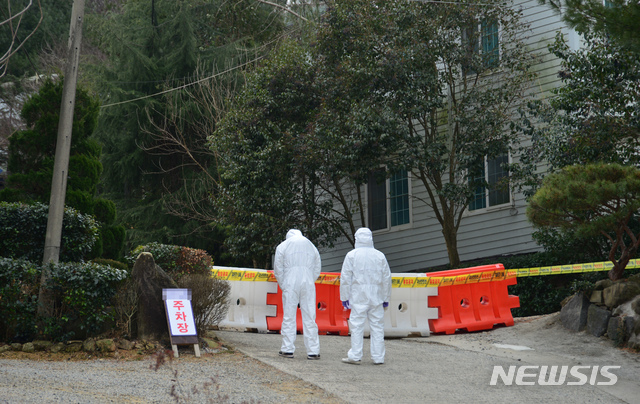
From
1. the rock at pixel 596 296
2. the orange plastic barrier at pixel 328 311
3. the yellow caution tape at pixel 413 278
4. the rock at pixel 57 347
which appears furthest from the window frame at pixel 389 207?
the rock at pixel 57 347

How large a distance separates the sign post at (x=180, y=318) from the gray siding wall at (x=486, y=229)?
31.2ft

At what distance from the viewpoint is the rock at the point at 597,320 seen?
1034cm

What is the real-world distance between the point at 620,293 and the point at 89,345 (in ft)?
24.3

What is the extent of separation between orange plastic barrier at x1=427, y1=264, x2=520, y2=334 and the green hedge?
217 inches

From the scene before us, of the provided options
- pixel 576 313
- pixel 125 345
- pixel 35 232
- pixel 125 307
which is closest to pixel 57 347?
pixel 125 345

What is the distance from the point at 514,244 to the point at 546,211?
6671mm

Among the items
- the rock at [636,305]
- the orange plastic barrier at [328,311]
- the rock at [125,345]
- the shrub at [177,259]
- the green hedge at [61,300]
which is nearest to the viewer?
the rock at [125,345]

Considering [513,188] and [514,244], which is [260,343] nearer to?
[513,188]

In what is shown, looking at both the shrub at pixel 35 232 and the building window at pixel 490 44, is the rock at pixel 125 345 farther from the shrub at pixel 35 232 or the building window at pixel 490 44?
the building window at pixel 490 44

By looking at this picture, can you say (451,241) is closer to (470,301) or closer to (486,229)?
(486,229)

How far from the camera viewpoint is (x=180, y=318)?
883 cm

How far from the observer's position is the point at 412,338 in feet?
38.5

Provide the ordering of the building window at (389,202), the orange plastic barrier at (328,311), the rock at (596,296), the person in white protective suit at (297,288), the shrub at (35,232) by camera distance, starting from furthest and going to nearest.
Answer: the building window at (389,202) < the orange plastic barrier at (328,311) < the rock at (596,296) < the shrub at (35,232) < the person in white protective suit at (297,288)

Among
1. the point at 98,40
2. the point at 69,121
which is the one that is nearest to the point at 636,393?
the point at 69,121
